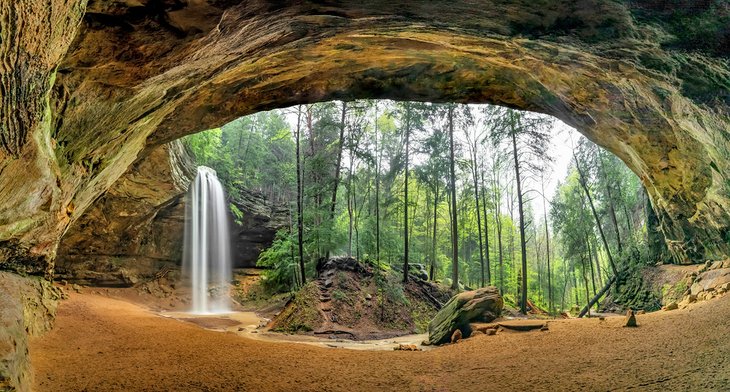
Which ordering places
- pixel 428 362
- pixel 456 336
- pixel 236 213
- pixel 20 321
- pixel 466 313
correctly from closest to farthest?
pixel 20 321
pixel 428 362
pixel 456 336
pixel 466 313
pixel 236 213

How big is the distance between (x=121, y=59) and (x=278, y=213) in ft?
70.6

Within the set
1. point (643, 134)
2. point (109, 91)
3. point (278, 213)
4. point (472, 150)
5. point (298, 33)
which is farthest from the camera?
point (278, 213)

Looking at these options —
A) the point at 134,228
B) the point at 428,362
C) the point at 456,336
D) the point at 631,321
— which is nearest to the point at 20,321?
the point at 428,362

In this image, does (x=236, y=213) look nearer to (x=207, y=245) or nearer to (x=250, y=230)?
(x=250, y=230)

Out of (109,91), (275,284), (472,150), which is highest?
(472,150)

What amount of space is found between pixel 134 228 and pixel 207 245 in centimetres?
475

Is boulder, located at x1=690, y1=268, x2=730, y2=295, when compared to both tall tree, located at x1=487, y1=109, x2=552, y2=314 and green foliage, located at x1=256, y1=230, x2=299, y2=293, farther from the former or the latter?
green foliage, located at x1=256, y1=230, x2=299, y2=293

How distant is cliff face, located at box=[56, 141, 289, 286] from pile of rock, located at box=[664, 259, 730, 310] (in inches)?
683

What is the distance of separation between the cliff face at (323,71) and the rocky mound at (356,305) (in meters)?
7.29

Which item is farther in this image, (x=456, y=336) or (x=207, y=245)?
(x=207, y=245)

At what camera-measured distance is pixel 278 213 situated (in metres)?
26.0

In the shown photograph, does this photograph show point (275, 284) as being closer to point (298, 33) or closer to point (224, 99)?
point (224, 99)

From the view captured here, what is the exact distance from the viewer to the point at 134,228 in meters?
18.6

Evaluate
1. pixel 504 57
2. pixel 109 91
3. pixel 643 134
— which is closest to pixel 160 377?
pixel 109 91
